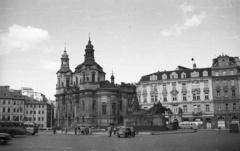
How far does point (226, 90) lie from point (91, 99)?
125 feet

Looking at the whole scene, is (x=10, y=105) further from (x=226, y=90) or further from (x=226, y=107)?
(x=226, y=90)

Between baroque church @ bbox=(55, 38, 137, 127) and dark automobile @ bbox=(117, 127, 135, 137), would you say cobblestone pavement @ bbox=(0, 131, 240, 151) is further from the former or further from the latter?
baroque church @ bbox=(55, 38, 137, 127)

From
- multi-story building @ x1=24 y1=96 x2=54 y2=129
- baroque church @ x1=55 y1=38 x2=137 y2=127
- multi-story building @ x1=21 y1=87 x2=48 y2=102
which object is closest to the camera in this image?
baroque church @ x1=55 y1=38 x2=137 y2=127

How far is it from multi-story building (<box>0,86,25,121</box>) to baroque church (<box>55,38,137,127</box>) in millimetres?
14524

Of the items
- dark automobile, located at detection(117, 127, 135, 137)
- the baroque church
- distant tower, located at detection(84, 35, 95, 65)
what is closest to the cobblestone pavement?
dark automobile, located at detection(117, 127, 135, 137)

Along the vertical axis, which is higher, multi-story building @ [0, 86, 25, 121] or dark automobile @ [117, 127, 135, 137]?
multi-story building @ [0, 86, 25, 121]

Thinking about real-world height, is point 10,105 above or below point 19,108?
above

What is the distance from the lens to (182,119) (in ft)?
258

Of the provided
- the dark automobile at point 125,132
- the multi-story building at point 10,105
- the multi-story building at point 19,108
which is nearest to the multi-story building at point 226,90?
the dark automobile at point 125,132

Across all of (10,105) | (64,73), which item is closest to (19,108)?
(10,105)

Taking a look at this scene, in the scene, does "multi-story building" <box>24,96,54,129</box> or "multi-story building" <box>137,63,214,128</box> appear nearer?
"multi-story building" <box>137,63,214,128</box>

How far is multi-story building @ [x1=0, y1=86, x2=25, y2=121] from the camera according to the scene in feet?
327

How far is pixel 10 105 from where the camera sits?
10181 centimetres

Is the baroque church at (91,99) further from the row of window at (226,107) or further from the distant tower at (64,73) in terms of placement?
the row of window at (226,107)
